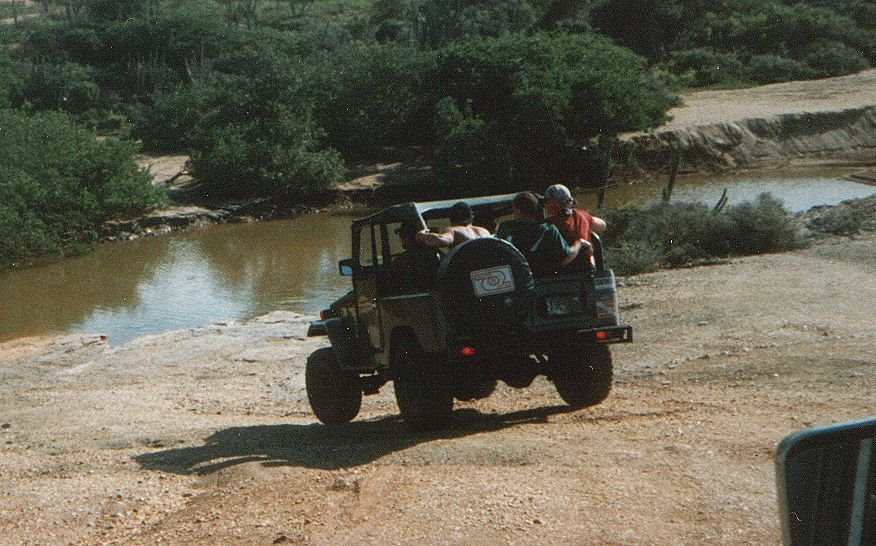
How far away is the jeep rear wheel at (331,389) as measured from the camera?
10.2m

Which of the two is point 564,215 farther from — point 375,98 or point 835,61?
point 835,61

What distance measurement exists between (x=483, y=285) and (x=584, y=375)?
1462 mm

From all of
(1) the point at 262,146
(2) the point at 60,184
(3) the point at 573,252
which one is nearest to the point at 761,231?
(3) the point at 573,252

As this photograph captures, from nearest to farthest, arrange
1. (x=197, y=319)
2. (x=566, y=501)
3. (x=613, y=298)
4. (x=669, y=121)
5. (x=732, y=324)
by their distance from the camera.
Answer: (x=566, y=501)
(x=613, y=298)
(x=732, y=324)
(x=197, y=319)
(x=669, y=121)

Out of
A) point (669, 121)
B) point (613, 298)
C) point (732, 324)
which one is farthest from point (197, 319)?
point (669, 121)

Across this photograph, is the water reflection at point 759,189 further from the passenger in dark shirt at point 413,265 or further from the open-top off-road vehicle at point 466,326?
the passenger in dark shirt at point 413,265

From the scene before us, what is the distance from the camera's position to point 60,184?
114ft

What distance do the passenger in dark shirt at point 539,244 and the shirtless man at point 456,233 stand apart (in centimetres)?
23

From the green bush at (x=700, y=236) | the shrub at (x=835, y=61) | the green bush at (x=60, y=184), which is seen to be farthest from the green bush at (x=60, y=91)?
the green bush at (x=700, y=236)

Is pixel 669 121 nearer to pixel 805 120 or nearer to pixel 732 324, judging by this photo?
pixel 805 120

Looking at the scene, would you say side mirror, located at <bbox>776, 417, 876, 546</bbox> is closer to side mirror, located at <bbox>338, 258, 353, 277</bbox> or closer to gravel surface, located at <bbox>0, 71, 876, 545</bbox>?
gravel surface, located at <bbox>0, 71, 876, 545</bbox>

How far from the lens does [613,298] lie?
30.1ft

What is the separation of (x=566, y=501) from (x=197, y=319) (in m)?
18.3

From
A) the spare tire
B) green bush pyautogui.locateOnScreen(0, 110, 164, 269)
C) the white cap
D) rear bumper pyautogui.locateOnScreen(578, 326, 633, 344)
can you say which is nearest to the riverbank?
green bush pyautogui.locateOnScreen(0, 110, 164, 269)
